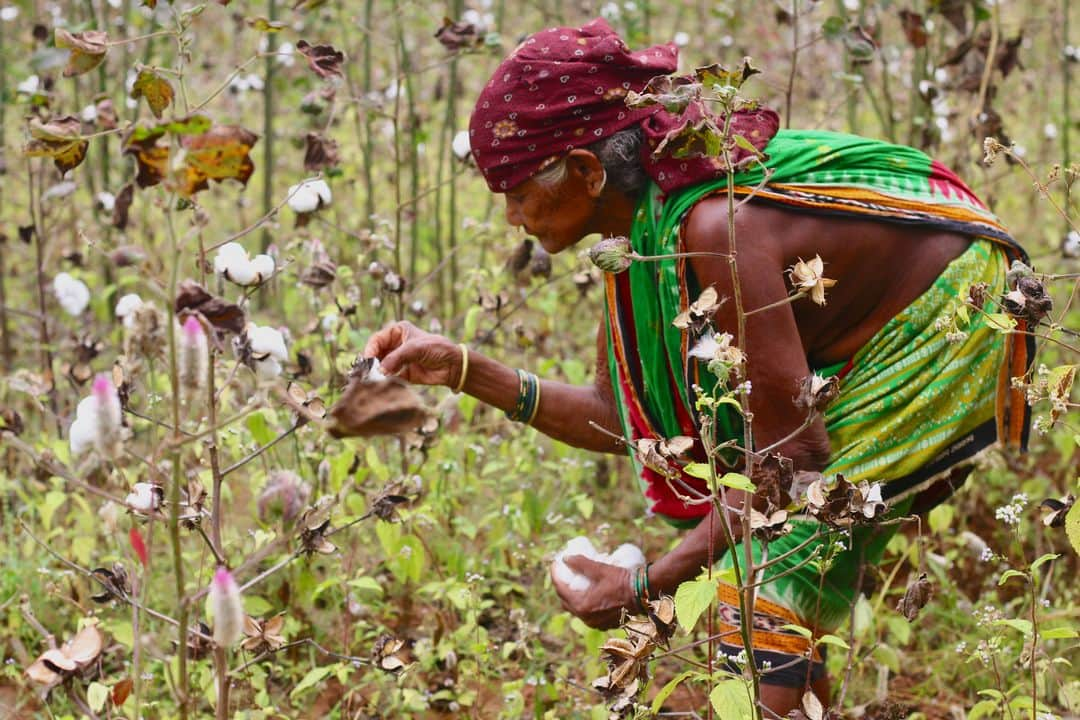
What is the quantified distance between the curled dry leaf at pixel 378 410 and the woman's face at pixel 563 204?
2.90 feet

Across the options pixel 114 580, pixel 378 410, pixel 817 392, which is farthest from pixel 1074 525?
pixel 114 580

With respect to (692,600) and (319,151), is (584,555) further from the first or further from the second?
(319,151)

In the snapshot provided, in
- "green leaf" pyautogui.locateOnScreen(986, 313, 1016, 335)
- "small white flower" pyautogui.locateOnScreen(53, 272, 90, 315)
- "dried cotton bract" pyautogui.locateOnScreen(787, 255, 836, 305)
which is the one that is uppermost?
"dried cotton bract" pyautogui.locateOnScreen(787, 255, 836, 305)

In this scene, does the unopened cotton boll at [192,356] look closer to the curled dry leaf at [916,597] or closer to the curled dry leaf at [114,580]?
the curled dry leaf at [114,580]

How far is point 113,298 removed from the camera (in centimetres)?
397

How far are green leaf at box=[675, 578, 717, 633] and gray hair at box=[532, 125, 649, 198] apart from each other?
2.24ft

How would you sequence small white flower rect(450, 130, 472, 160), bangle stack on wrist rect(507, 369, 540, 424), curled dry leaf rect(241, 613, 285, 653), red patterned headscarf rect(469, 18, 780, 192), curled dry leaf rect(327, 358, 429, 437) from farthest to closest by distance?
1. small white flower rect(450, 130, 472, 160)
2. bangle stack on wrist rect(507, 369, 540, 424)
3. red patterned headscarf rect(469, 18, 780, 192)
4. curled dry leaf rect(241, 613, 285, 653)
5. curled dry leaf rect(327, 358, 429, 437)

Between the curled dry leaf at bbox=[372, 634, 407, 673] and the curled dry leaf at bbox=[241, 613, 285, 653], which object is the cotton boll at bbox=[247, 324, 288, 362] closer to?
the curled dry leaf at bbox=[241, 613, 285, 653]

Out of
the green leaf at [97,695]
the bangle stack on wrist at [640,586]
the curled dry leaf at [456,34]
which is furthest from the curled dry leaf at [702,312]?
the curled dry leaf at [456,34]

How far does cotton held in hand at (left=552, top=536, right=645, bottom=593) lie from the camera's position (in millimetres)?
1938

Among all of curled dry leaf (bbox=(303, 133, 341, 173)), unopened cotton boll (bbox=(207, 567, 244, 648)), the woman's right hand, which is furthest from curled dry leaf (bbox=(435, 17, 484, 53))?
unopened cotton boll (bbox=(207, 567, 244, 648))

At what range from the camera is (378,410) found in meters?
1.10

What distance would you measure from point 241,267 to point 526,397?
0.61 m

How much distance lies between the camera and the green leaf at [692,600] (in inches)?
56.9
